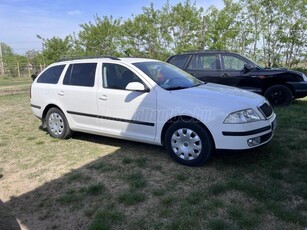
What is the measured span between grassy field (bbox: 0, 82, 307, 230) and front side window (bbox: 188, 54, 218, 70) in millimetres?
3267

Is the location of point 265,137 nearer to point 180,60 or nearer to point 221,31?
point 180,60

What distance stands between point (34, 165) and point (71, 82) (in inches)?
65.3

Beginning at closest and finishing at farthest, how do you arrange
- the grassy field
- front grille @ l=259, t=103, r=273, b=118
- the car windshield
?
1. the grassy field
2. front grille @ l=259, t=103, r=273, b=118
3. the car windshield

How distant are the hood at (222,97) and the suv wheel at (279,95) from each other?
3.94 meters

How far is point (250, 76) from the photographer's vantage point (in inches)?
311

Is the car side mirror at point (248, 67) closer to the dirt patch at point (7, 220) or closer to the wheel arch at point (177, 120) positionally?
the wheel arch at point (177, 120)

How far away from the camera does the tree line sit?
14234 millimetres

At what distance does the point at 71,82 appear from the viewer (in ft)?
17.7

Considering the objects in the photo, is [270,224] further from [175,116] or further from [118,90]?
[118,90]

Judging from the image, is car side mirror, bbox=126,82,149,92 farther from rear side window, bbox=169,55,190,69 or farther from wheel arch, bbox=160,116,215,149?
rear side window, bbox=169,55,190,69

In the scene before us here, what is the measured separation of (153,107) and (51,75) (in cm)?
260

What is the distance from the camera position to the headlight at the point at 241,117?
3.82 meters

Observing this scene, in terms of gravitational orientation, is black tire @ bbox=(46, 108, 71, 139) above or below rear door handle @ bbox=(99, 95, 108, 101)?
below

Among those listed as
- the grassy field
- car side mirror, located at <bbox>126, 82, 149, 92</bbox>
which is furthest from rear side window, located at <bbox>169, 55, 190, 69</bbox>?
car side mirror, located at <bbox>126, 82, 149, 92</bbox>
